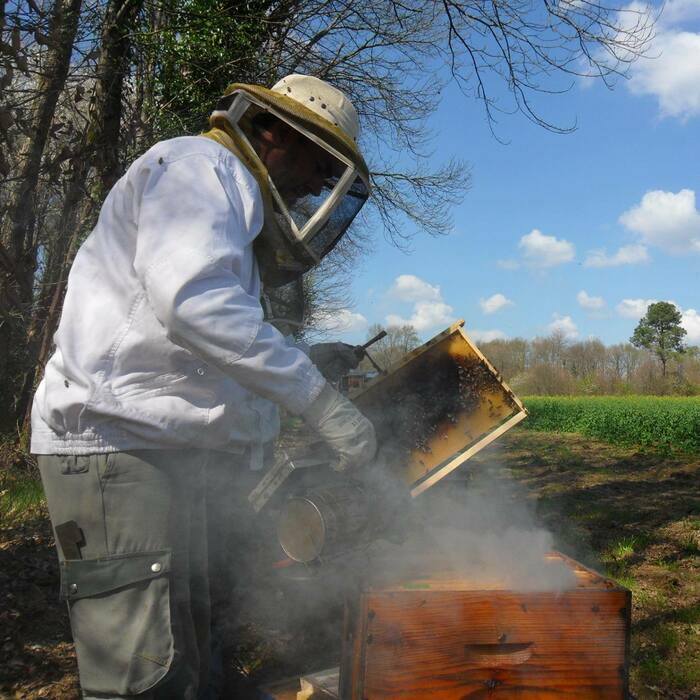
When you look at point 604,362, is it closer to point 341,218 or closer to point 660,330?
point 660,330

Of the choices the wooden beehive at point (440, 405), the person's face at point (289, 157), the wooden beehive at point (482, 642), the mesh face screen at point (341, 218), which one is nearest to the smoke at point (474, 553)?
the wooden beehive at point (482, 642)

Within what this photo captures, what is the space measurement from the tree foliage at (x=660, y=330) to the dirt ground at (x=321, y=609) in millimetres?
50715

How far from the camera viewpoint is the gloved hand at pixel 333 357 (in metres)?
2.79

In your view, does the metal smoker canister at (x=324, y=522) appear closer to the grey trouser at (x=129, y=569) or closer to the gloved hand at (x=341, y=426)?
the gloved hand at (x=341, y=426)

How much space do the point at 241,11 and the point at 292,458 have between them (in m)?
6.84

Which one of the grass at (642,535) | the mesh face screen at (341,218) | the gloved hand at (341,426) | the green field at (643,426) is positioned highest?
the mesh face screen at (341,218)

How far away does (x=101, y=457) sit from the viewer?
4.94 feet

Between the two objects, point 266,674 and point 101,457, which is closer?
point 101,457

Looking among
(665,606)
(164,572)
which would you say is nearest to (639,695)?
(665,606)

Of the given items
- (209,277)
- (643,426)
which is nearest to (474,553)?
(209,277)

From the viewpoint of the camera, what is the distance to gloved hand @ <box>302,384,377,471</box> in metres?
1.58

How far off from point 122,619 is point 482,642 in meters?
0.93

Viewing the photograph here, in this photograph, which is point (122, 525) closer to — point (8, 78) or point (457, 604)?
point (457, 604)

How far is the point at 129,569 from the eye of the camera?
58.3 inches
